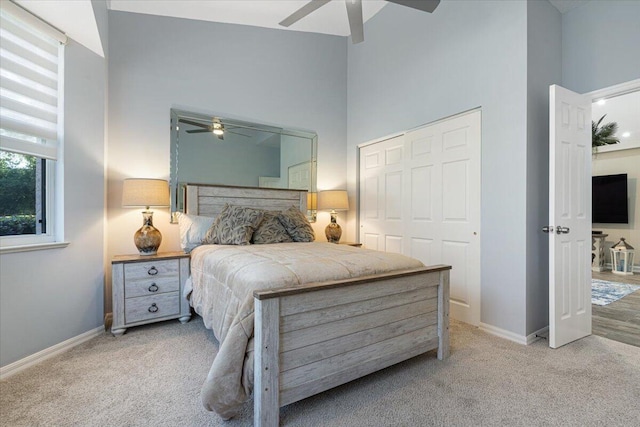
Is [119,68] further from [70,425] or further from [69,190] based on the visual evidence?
[70,425]


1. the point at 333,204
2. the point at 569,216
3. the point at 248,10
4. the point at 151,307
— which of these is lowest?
the point at 151,307

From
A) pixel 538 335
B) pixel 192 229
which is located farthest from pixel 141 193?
pixel 538 335

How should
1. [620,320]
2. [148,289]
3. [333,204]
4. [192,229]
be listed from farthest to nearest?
[333,204] < [192,229] < [620,320] < [148,289]

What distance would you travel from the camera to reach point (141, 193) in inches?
108

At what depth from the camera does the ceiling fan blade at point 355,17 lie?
7.52 ft

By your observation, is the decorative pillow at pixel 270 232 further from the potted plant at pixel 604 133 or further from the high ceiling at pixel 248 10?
the potted plant at pixel 604 133

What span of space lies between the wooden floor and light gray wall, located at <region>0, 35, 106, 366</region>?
454 cm

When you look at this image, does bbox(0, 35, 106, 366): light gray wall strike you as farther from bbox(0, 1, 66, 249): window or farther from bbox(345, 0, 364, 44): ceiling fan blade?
bbox(345, 0, 364, 44): ceiling fan blade

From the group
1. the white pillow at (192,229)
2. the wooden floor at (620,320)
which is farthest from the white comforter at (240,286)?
the wooden floor at (620,320)

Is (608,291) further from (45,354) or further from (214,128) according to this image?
(45,354)

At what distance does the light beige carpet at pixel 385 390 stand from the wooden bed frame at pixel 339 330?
154mm

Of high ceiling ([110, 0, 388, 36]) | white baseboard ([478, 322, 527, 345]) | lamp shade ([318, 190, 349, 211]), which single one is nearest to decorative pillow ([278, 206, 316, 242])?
lamp shade ([318, 190, 349, 211])

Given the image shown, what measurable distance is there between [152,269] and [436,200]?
2923mm

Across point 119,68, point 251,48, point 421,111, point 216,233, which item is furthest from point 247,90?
point 421,111
